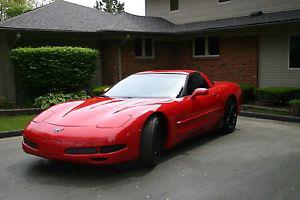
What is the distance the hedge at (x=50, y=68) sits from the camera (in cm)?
1217

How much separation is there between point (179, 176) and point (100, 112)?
1440 mm

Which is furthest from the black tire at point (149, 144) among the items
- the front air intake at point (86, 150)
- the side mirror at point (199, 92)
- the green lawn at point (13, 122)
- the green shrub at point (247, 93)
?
the green shrub at point (247, 93)

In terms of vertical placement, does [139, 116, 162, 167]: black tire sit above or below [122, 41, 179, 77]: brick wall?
below

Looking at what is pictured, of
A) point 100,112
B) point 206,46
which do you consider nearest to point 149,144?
point 100,112

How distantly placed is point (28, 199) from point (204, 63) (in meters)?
13.9

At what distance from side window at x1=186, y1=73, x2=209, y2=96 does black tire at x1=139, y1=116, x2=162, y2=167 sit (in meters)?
1.43

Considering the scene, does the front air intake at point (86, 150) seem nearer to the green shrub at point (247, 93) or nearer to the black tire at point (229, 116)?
the black tire at point (229, 116)

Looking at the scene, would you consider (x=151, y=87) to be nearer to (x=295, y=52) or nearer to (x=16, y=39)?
(x=16, y=39)

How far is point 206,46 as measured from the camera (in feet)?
56.1

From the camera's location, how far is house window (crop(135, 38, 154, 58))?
17.3 m

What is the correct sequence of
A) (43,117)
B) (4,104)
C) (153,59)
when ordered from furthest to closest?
(153,59), (4,104), (43,117)

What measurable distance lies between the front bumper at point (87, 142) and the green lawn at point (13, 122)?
4.00 m

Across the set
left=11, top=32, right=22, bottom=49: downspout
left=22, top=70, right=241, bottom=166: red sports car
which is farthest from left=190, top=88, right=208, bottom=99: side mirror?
left=11, top=32, right=22, bottom=49: downspout

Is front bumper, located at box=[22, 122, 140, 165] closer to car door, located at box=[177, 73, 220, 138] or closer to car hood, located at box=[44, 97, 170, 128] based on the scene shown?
car hood, located at box=[44, 97, 170, 128]
